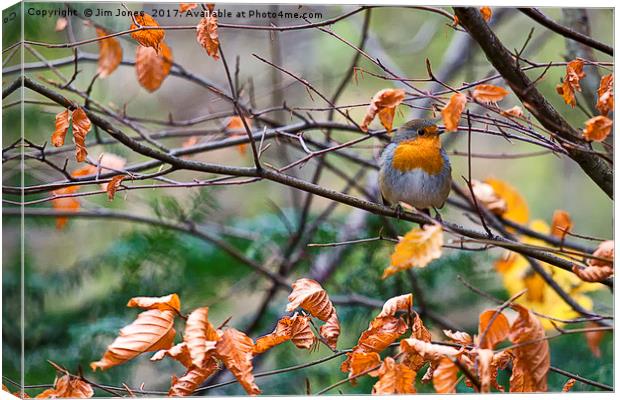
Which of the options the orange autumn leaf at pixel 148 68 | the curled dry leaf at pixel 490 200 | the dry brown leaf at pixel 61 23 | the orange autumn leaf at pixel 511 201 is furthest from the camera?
the orange autumn leaf at pixel 511 201

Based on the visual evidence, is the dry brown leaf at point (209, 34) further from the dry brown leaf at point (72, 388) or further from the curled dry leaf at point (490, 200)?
the curled dry leaf at point (490, 200)

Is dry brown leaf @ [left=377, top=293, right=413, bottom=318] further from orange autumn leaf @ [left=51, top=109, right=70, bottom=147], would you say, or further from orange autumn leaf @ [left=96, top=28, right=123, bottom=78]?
orange autumn leaf @ [left=96, top=28, right=123, bottom=78]

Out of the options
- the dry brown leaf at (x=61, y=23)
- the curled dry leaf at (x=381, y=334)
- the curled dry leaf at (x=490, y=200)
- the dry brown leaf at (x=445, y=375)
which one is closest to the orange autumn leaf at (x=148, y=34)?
the dry brown leaf at (x=61, y=23)

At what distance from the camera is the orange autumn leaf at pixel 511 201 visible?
2.13 metres

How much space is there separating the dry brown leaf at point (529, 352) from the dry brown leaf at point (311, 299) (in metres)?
0.30

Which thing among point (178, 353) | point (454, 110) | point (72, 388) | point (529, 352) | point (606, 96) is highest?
point (606, 96)

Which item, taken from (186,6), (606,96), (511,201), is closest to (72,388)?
(186,6)

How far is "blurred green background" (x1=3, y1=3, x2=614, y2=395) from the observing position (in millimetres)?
2088

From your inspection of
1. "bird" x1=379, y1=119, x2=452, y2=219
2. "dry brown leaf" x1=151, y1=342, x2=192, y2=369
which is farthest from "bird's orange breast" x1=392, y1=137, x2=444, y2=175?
"dry brown leaf" x1=151, y1=342, x2=192, y2=369

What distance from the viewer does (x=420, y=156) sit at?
1874mm

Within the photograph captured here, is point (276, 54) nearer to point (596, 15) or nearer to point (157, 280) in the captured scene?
point (157, 280)

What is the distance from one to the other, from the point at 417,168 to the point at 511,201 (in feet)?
1.52

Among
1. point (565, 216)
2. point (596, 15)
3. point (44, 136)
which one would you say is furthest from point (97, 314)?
point (596, 15)

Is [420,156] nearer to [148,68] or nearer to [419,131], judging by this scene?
[419,131]
